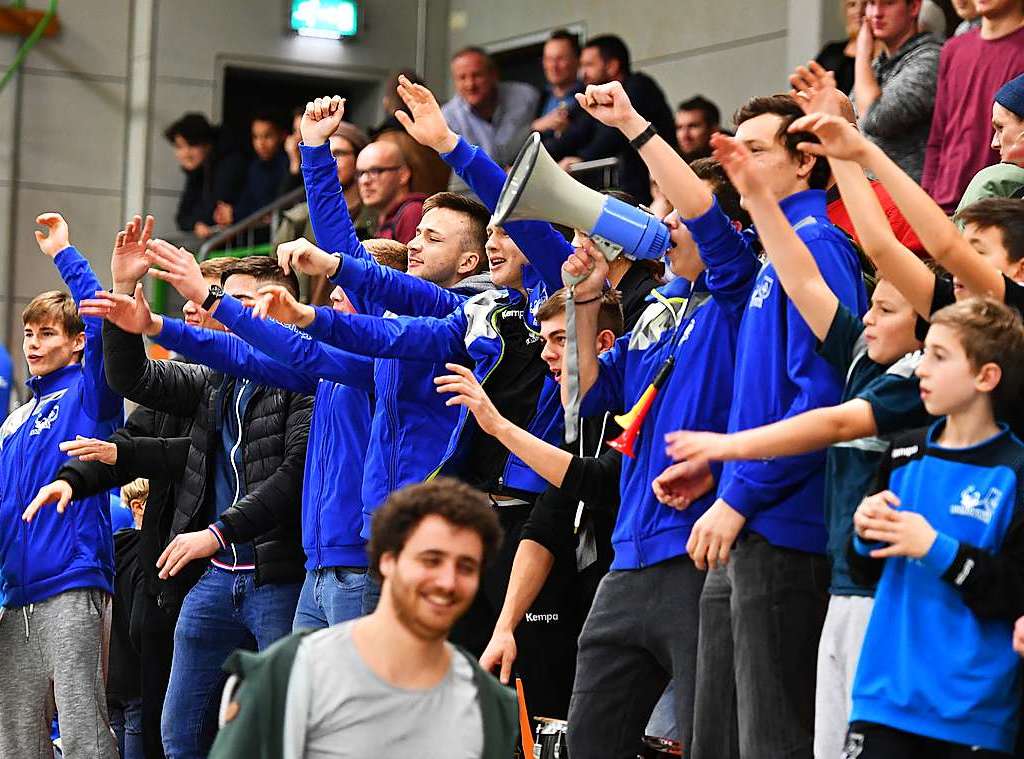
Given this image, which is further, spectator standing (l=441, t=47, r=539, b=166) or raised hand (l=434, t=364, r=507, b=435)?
spectator standing (l=441, t=47, r=539, b=166)

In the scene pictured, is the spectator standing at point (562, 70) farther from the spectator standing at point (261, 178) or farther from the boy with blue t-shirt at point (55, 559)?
the boy with blue t-shirt at point (55, 559)

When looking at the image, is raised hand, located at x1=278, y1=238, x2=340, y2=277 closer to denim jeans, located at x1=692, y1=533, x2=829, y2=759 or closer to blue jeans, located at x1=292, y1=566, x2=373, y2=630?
blue jeans, located at x1=292, y1=566, x2=373, y2=630

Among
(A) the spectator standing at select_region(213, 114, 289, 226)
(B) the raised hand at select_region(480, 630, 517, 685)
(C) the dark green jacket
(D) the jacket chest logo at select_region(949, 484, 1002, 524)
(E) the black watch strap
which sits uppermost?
(A) the spectator standing at select_region(213, 114, 289, 226)

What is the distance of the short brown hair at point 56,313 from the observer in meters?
6.32

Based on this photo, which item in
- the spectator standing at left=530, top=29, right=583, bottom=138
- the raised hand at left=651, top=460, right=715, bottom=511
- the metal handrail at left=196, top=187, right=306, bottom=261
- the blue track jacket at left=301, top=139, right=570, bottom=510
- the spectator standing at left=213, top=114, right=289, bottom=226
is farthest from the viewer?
the spectator standing at left=213, top=114, right=289, bottom=226

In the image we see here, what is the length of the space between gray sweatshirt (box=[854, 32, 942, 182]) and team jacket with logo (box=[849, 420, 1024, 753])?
3373 mm

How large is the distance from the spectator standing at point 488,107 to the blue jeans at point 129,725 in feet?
16.5

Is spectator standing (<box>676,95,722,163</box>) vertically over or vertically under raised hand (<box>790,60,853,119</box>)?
over

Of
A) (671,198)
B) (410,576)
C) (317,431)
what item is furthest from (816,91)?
(317,431)

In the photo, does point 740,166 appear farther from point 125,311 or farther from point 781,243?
point 125,311

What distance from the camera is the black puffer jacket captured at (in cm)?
575

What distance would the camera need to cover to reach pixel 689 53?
11797mm

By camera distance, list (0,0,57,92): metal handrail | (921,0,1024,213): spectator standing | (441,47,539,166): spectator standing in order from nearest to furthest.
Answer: (921,0,1024,213): spectator standing, (441,47,539,166): spectator standing, (0,0,57,92): metal handrail

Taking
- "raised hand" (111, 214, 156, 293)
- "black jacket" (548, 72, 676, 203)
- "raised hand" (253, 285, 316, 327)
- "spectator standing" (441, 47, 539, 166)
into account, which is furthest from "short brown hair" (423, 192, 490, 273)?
"spectator standing" (441, 47, 539, 166)
